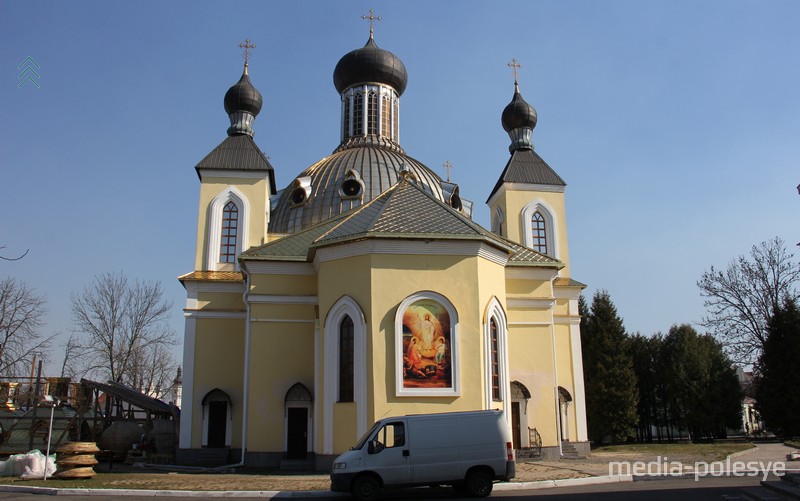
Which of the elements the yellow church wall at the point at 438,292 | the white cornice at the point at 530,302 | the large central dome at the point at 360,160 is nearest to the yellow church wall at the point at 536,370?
the white cornice at the point at 530,302

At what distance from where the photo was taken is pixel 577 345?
24.9 m

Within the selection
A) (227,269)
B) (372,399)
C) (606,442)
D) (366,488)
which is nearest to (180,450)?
(227,269)

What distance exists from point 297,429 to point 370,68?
17.6 meters

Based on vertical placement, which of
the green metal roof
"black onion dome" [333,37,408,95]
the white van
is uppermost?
"black onion dome" [333,37,408,95]

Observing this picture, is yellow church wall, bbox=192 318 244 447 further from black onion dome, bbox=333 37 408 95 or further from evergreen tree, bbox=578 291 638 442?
evergreen tree, bbox=578 291 638 442

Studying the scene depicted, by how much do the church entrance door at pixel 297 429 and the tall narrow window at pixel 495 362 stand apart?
6.01m

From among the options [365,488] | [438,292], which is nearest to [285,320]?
[438,292]

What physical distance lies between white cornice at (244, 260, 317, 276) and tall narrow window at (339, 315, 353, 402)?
3325mm

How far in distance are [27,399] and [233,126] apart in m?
13.0

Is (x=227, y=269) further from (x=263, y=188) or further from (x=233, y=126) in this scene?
(x=233, y=126)

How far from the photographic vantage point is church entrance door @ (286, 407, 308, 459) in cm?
2003

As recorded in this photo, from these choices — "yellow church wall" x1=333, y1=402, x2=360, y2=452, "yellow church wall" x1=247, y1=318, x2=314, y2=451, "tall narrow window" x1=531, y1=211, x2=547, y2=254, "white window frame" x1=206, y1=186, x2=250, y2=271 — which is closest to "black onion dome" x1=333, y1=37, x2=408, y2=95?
"white window frame" x1=206, y1=186, x2=250, y2=271

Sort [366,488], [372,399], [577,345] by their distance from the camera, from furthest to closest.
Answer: [577,345] < [372,399] < [366,488]

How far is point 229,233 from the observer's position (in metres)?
25.4
